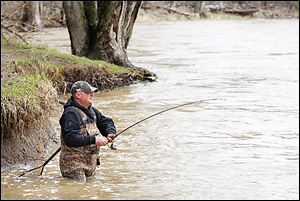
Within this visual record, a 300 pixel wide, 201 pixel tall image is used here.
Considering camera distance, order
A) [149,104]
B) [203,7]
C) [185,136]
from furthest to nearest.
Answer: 1. [203,7]
2. [149,104]
3. [185,136]

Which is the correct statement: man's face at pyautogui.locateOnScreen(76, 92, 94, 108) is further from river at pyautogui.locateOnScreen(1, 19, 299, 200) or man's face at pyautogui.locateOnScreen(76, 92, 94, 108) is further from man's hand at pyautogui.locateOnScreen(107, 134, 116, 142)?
river at pyautogui.locateOnScreen(1, 19, 299, 200)

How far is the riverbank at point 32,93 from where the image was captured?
8.72 meters

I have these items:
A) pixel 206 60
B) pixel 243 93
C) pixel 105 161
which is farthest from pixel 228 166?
pixel 206 60

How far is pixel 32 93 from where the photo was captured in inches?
385

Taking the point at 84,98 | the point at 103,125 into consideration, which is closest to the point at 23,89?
the point at 103,125

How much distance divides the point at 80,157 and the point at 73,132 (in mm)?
348

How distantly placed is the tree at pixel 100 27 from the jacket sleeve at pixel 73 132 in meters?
10.7

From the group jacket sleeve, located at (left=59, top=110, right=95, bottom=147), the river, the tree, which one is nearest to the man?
jacket sleeve, located at (left=59, top=110, right=95, bottom=147)

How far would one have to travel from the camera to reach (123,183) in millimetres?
8297

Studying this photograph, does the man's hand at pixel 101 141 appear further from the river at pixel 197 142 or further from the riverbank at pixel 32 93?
the riverbank at pixel 32 93

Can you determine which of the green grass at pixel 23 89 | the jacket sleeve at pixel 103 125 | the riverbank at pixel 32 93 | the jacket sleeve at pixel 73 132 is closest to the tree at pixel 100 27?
the riverbank at pixel 32 93

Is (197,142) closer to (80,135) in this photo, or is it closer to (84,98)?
(84,98)

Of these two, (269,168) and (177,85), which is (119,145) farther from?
(177,85)

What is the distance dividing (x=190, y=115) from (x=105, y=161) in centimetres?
434
